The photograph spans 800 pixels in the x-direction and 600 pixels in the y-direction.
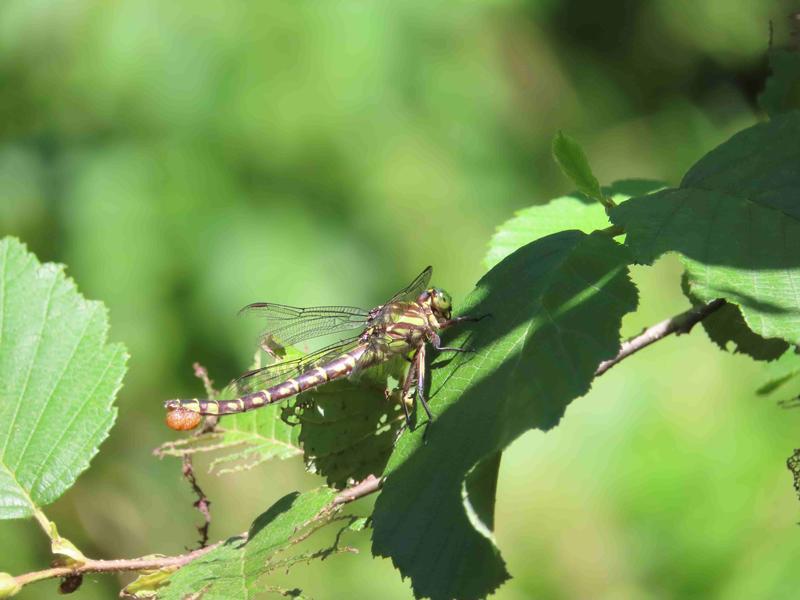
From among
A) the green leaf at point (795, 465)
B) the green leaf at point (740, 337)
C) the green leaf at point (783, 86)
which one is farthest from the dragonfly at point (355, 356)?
the green leaf at point (783, 86)

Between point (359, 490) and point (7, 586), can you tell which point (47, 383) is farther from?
point (359, 490)

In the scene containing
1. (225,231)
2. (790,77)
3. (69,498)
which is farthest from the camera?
(69,498)

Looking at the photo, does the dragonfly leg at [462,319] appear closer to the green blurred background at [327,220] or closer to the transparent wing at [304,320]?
the transparent wing at [304,320]

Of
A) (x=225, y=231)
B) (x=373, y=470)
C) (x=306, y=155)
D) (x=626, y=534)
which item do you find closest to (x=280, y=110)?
(x=306, y=155)

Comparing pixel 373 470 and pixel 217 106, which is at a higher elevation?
pixel 217 106

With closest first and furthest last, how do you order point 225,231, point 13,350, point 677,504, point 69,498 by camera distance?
point 13,350 < point 677,504 < point 225,231 < point 69,498

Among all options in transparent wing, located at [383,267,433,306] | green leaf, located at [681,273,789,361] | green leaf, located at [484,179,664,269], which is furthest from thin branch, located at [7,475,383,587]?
green leaf, located at [681,273,789,361]

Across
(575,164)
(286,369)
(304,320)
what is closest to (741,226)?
(575,164)

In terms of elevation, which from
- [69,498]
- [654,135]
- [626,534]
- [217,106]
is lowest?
[626,534]

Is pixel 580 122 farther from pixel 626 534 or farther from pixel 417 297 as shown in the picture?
pixel 417 297
